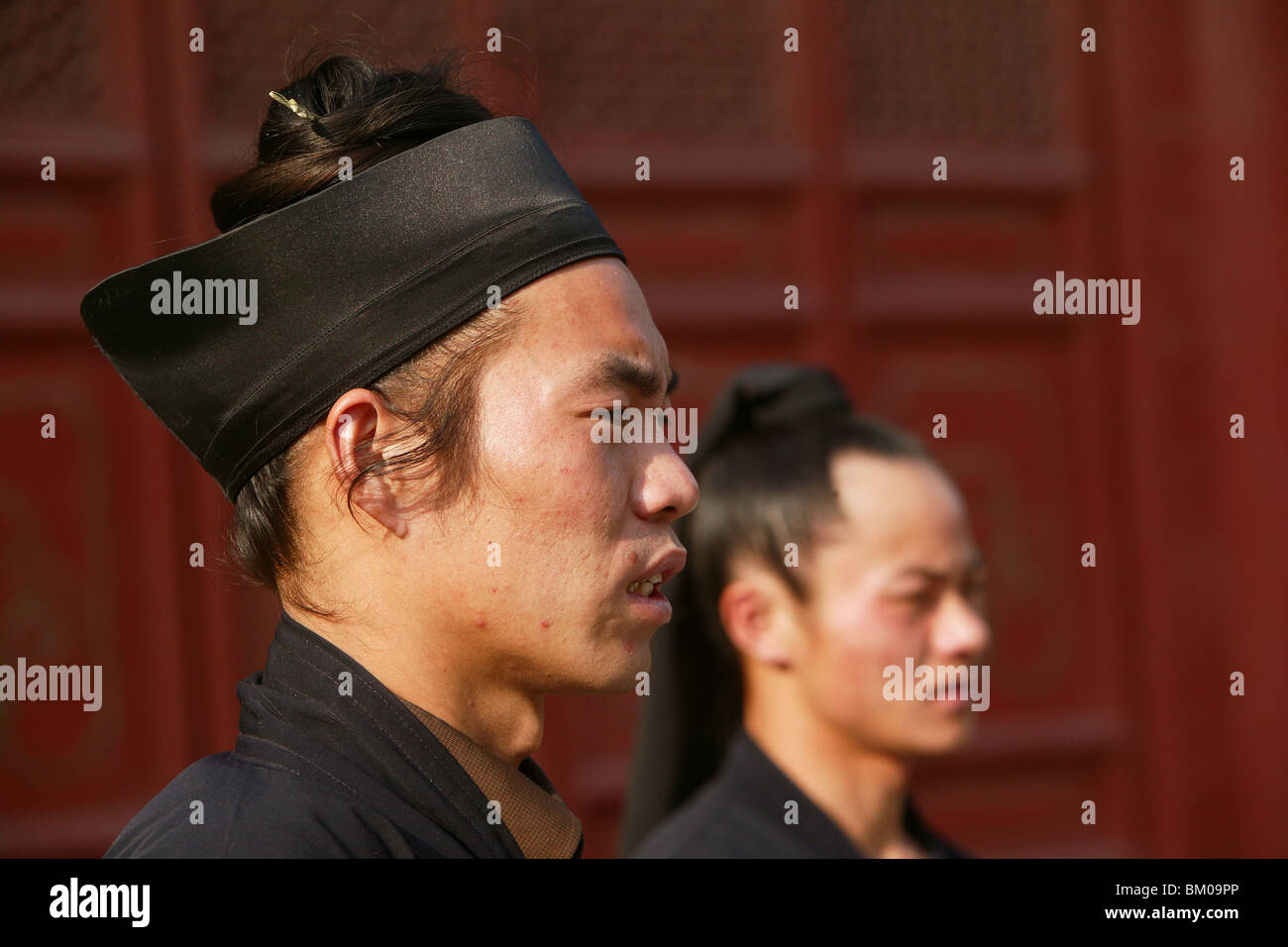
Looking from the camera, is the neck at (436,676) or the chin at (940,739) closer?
the neck at (436,676)

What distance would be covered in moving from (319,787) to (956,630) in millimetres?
1660

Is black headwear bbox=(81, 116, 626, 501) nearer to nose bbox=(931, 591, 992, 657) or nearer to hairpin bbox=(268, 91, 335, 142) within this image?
hairpin bbox=(268, 91, 335, 142)

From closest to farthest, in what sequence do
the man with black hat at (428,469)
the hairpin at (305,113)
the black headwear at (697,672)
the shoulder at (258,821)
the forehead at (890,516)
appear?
the shoulder at (258,821) → the man with black hat at (428,469) → the hairpin at (305,113) → the forehead at (890,516) → the black headwear at (697,672)

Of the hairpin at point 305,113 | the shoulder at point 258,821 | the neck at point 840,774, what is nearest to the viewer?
the shoulder at point 258,821

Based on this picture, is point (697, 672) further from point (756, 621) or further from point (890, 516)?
point (890, 516)

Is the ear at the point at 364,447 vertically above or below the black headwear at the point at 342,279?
below

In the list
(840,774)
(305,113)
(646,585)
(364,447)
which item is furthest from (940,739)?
(305,113)

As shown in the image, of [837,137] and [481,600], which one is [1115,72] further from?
[481,600]

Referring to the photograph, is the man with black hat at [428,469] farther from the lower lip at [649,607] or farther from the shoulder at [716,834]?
the shoulder at [716,834]

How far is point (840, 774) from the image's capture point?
8.34 ft

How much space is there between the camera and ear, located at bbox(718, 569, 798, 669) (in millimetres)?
2613

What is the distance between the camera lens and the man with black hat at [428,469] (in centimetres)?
134

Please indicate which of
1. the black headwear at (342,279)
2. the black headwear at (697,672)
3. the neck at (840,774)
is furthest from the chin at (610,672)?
the black headwear at (697,672)

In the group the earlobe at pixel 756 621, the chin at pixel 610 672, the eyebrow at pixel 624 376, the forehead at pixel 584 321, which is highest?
the forehead at pixel 584 321
